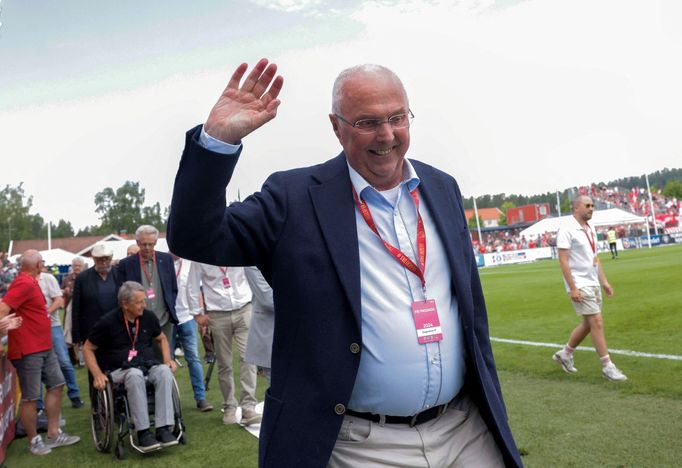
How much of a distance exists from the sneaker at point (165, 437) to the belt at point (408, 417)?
4.84 meters

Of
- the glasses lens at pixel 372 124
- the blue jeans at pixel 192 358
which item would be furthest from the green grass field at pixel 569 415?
the glasses lens at pixel 372 124

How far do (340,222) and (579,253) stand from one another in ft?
21.1

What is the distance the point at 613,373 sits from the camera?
7.27m

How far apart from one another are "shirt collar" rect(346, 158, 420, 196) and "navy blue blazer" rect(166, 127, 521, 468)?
0.11m

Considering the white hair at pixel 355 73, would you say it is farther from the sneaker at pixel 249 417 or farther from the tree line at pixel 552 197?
the tree line at pixel 552 197

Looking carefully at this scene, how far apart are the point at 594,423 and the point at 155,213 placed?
108620mm

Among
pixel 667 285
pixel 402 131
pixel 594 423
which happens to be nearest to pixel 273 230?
pixel 402 131

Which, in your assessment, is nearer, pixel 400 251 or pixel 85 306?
pixel 400 251

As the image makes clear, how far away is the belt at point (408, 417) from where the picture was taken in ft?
7.26

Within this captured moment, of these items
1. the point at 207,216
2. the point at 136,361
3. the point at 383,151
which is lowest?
the point at 136,361

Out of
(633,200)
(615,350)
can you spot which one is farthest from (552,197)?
(615,350)

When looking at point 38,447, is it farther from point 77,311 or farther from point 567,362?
point 567,362

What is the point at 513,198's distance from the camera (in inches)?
7180

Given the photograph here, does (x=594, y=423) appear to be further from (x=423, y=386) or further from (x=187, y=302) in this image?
(x=187, y=302)
